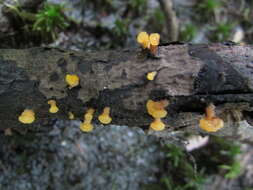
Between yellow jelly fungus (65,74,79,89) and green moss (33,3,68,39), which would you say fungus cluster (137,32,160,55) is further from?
green moss (33,3,68,39)

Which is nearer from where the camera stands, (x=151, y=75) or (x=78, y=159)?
(x=151, y=75)

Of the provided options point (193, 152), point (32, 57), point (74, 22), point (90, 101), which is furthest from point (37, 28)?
point (193, 152)

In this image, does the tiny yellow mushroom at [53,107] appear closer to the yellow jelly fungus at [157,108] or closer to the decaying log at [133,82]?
the decaying log at [133,82]

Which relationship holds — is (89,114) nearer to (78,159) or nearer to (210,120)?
(210,120)

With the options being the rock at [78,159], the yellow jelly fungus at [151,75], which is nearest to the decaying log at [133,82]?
the yellow jelly fungus at [151,75]

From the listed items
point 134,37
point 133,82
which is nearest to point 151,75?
point 133,82

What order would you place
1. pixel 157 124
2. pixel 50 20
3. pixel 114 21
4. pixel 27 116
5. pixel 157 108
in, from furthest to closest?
pixel 114 21, pixel 50 20, pixel 27 116, pixel 157 124, pixel 157 108
